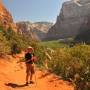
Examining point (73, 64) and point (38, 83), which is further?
point (73, 64)

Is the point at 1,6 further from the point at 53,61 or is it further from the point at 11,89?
the point at 11,89

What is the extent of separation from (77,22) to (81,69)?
587ft

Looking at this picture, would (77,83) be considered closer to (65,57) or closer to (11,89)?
(11,89)

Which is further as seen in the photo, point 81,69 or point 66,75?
point 66,75

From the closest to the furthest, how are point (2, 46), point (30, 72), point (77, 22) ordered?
point (30, 72) → point (2, 46) → point (77, 22)

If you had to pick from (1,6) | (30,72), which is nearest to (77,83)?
(30,72)

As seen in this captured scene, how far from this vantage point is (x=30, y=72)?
1650 centimetres

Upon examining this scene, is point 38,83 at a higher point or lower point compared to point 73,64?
lower

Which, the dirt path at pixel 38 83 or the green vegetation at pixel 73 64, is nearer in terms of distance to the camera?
the dirt path at pixel 38 83

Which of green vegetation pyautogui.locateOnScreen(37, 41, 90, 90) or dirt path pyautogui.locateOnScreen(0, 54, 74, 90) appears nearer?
dirt path pyautogui.locateOnScreen(0, 54, 74, 90)

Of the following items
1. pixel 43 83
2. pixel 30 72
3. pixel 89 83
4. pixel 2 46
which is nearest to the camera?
pixel 89 83

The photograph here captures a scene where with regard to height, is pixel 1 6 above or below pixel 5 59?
above

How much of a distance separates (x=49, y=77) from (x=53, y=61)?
3.16 m

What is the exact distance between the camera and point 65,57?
22312 mm
